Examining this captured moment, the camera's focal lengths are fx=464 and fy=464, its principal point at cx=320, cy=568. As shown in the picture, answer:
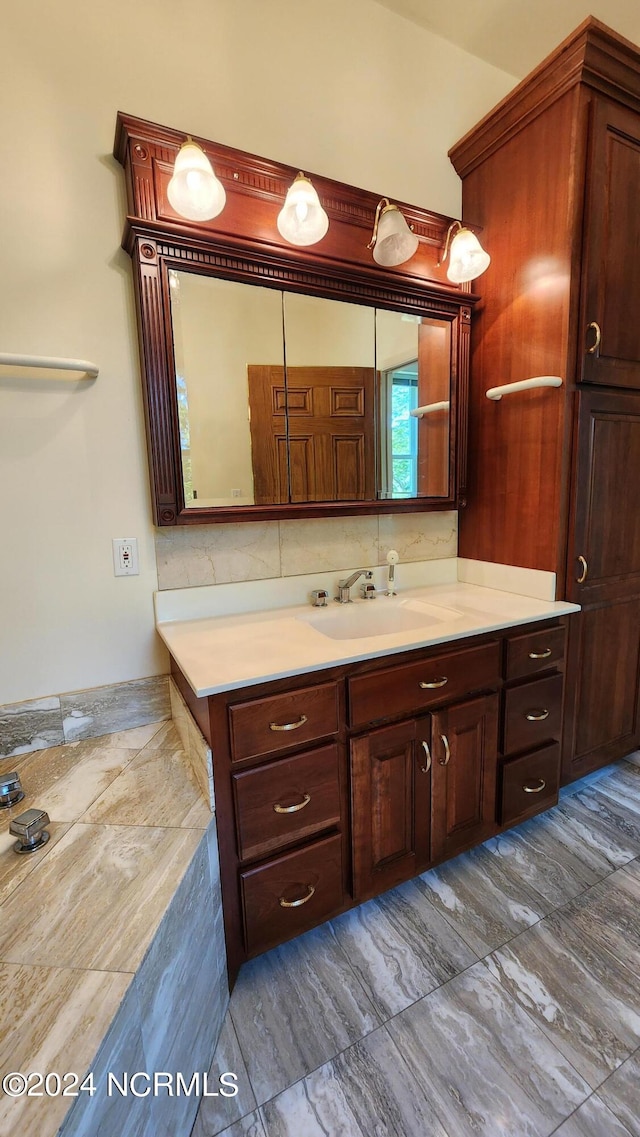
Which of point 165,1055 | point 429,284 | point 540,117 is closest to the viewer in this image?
point 165,1055

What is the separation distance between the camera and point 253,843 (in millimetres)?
1168

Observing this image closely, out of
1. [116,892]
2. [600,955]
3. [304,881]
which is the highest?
[116,892]

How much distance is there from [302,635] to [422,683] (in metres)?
0.38

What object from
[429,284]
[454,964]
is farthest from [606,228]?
[454,964]

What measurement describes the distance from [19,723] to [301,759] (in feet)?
2.82

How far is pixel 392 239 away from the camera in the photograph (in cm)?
146

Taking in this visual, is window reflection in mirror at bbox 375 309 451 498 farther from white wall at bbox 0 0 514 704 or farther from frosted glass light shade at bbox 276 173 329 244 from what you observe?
white wall at bbox 0 0 514 704

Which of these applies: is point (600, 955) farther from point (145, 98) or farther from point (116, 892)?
point (145, 98)

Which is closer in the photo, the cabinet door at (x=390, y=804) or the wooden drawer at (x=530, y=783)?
the cabinet door at (x=390, y=804)

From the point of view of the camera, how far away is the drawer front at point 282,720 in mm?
1113

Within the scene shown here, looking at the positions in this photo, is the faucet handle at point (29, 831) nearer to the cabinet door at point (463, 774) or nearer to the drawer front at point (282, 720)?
the drawer front at point (282, 720)

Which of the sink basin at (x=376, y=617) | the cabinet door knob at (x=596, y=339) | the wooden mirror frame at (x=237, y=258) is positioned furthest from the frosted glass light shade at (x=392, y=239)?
the sink basin at (x=376, y=617)

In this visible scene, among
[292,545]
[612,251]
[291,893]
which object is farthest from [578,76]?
[291,893]

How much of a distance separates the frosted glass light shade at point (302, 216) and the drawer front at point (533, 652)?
141cm
